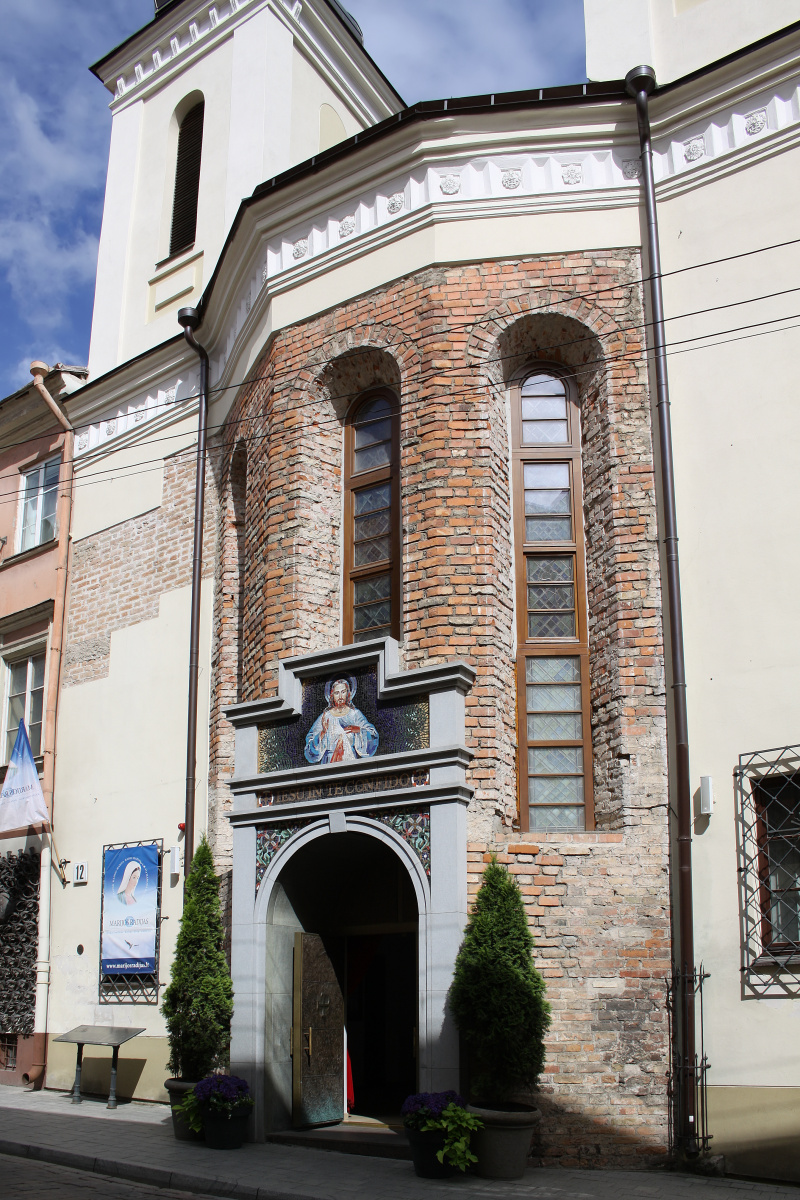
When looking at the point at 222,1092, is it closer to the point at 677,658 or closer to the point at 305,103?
the point at 677,658

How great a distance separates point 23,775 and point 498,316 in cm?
842

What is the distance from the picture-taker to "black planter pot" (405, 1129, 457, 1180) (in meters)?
8.01

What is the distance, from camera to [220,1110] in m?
9.26

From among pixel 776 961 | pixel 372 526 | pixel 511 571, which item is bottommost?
pixel 776 961

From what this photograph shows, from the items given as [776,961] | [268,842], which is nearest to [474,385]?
[268,842]

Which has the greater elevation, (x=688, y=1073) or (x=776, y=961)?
(x=776, y=961)

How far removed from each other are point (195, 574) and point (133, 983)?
4851mm

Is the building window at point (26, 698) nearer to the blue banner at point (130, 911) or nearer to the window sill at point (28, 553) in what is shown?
the window sill at point (28, 553)

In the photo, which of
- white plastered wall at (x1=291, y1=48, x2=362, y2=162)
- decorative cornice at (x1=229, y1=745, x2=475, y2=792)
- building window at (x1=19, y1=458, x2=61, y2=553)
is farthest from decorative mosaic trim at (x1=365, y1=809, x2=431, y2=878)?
white plastered wall at (x1=291, y1=48, x2=362, y2=162)

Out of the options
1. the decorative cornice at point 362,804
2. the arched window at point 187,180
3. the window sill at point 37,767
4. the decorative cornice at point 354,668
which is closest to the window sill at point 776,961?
the decorative cornice at point 362,804

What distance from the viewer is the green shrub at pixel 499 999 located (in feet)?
27.1

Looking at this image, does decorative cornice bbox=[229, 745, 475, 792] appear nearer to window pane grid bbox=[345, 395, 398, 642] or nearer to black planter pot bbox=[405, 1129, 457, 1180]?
window pane grid bbox=[345, 395, 398, 642]

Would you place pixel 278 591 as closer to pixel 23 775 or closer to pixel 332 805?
pixel 332 805

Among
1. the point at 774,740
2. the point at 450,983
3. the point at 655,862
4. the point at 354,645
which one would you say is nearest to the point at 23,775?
the point at 354,645
